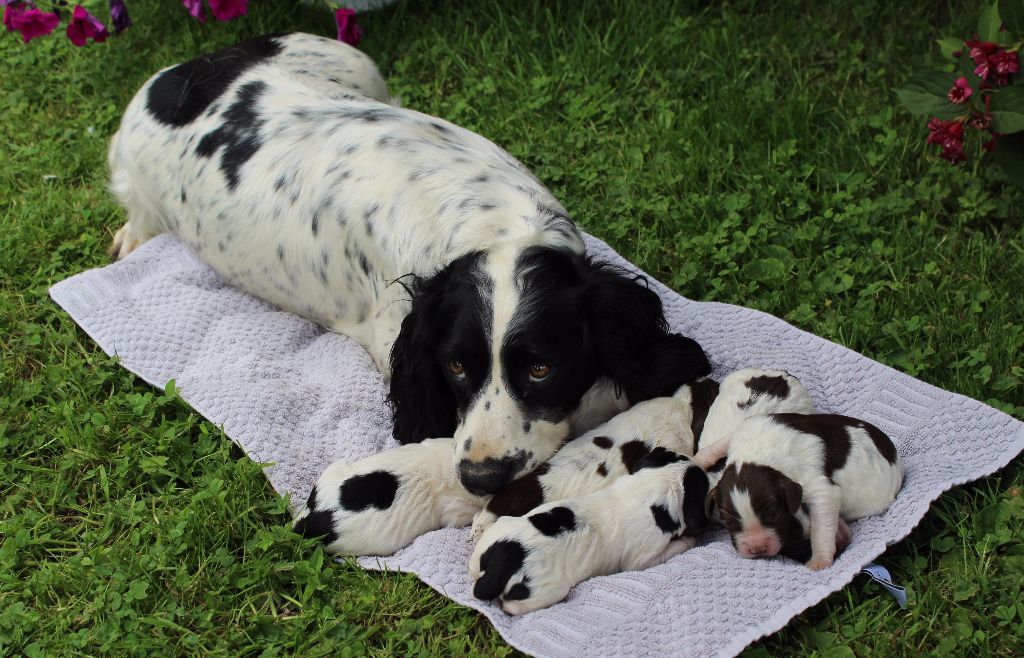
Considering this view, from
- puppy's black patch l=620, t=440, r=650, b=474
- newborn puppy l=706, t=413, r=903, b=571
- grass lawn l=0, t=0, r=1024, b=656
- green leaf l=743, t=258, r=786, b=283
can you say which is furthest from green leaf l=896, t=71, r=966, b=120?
puppy's black patch l=620, t=440, r=650, b=474

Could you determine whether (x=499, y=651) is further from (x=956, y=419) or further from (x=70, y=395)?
(x=70, y=395)

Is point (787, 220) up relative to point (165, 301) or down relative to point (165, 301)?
up

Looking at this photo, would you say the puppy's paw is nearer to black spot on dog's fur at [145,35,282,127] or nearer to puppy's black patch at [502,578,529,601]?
puppy's black patch at [502,578,529,601]

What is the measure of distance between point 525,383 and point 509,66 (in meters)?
2.97

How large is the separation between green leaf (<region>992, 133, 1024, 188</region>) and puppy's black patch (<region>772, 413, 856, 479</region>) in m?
1.66

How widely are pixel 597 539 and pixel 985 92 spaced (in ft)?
7.98

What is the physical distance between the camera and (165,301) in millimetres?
4352

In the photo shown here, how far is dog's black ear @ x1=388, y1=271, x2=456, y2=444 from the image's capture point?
3348 mm

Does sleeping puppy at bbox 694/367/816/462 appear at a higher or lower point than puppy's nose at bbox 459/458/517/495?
higher

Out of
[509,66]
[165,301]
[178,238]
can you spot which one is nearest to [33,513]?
[165,301]

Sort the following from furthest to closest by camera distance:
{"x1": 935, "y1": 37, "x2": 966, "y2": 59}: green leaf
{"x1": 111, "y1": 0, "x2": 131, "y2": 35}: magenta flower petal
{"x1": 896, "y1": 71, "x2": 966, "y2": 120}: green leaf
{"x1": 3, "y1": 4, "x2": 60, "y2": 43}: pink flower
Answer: {"x1": 111, "y1": 0, "x2": 131, "y2": 35}: magenta flower petal → {"x1": 3, "y1": 4, "x2": 60, "y2": 43}: pink flower → {"x1": 935, "y1": 37, "x2": 966, "y2": 59}: green leaf → {"x1": 896, "y1": 71, "x2": 966, "y2": 120}: green leaf

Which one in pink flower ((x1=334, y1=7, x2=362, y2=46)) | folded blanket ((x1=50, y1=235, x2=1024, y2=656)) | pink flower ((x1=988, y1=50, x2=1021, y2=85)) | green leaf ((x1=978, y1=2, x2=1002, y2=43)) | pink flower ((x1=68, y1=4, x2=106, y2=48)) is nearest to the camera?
folded blanket ((x1=50, y1=235, x2=1024, y2=656))

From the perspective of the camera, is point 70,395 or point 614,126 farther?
point 614,126

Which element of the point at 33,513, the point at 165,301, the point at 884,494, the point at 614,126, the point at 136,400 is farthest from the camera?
the point at 614,126
